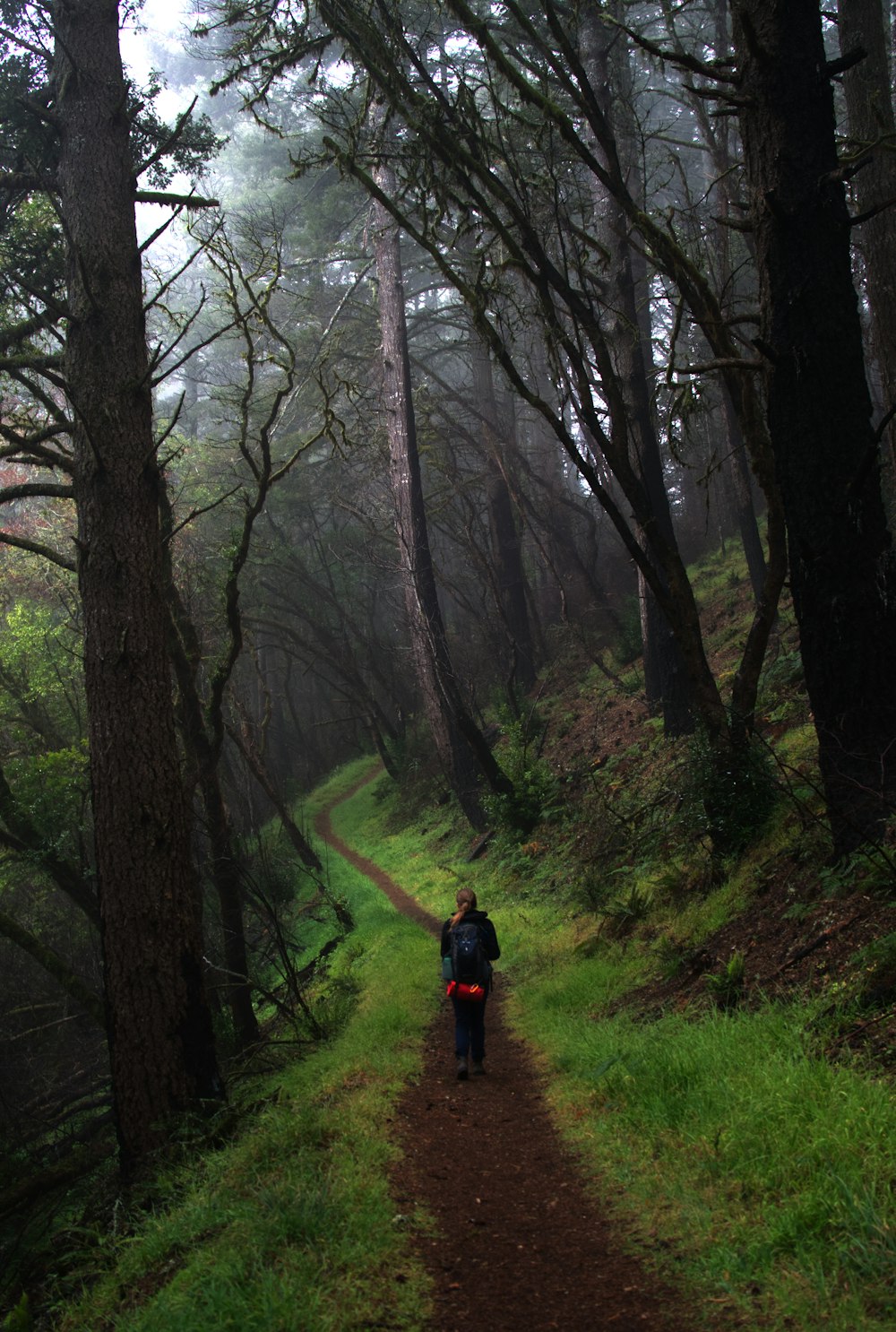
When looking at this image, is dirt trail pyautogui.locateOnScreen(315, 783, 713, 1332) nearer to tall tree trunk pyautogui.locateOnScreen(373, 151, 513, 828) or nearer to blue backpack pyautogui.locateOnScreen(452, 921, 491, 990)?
blue backpack pyautogui.locateOnScreen(452, 921, 491, 990)

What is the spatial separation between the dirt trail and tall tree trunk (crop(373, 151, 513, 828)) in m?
11.6

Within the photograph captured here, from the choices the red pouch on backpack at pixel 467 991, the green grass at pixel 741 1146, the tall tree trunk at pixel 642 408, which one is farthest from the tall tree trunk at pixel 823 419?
the tall tree trunk at pixel 642 408

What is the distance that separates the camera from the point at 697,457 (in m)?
29.4

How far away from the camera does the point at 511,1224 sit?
4.46m

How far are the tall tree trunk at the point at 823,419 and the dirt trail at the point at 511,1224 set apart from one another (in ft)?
8.98

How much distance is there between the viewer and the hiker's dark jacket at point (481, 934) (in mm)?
7781

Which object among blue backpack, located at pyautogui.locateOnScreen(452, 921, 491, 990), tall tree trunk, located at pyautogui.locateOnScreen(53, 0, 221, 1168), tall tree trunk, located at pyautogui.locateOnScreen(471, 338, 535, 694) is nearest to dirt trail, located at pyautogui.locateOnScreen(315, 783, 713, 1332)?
blue backpack, located at pyautogui.locateOnScreen(452, 921, 491, 990)

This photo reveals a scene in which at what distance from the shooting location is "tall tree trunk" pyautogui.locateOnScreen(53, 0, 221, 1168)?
6.94 metres

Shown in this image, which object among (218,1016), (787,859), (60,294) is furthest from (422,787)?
(787,859)

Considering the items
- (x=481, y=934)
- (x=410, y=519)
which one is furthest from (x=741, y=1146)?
(x=410, y=519)

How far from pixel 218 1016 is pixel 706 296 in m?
9.49

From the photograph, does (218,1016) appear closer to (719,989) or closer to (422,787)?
(719,989)

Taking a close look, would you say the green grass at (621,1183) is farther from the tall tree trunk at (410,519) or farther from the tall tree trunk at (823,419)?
the tall tree trunk at (410,519)

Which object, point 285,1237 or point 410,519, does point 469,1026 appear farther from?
point 410,519
